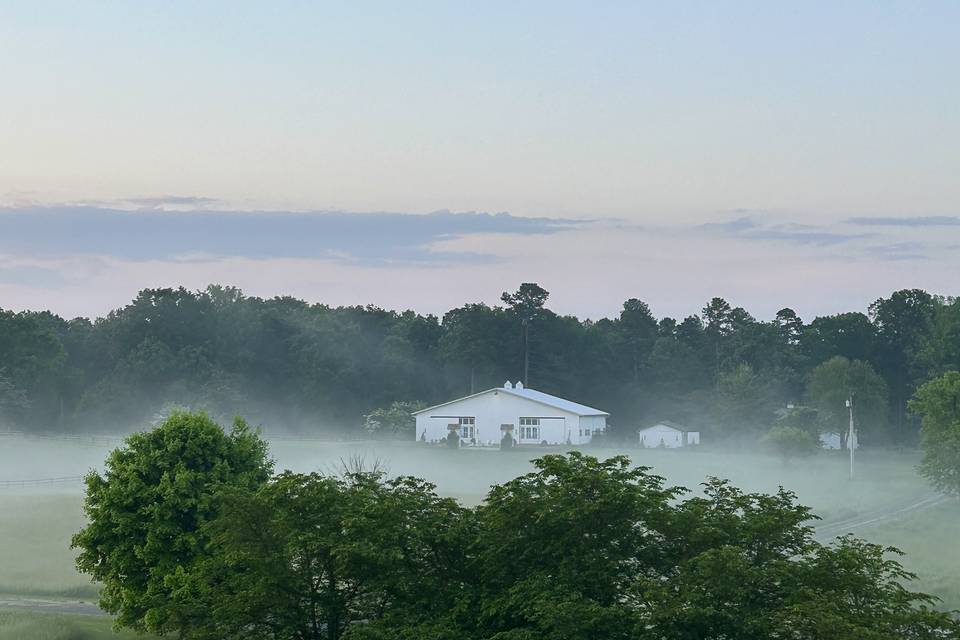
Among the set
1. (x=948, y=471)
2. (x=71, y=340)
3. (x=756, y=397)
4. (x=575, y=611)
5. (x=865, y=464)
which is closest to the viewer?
(x=575, y=611)

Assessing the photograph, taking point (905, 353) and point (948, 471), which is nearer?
point (948, 471)

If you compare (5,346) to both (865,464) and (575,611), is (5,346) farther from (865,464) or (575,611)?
(575,611)

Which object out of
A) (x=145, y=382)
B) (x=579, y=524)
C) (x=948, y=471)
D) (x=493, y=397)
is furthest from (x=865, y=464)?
(x=579, y=524)

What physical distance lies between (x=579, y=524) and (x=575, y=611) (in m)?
2.64

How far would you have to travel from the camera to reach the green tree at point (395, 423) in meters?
115

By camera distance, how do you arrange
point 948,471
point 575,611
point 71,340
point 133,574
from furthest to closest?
point 71,340
point 948,471
point 133,574
point 575,611

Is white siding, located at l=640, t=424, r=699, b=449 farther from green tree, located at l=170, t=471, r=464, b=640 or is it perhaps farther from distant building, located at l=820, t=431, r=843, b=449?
green tree, located at l=170, t=471, r=464, b=640

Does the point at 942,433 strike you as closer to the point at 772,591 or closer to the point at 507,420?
the point at 507,420

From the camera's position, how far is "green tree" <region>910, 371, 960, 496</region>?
80.2 meters

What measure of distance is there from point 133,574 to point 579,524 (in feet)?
47.0

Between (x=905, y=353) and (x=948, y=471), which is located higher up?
(x=905, y=353)

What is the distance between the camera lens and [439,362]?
154625 millimetres

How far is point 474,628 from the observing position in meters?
26.0

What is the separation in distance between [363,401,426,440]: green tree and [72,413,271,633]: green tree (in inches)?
3040
